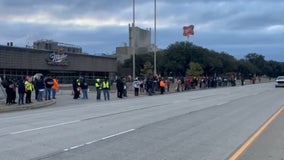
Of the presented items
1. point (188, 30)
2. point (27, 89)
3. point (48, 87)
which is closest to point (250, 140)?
point (27, 89)

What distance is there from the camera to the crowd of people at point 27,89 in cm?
3170

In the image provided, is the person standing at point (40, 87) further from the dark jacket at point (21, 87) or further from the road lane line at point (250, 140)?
the road lane line at point (250, 140)

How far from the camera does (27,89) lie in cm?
3247

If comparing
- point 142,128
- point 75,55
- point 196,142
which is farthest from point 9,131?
point 75,55

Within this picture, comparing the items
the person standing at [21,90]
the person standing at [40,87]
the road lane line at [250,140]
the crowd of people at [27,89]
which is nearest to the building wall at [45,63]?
the crowd of people at [27,89]

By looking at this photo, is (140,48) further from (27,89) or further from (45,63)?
(27,89)

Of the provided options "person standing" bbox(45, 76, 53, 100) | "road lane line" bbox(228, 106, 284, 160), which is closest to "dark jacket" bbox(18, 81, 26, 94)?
"person standing" bbox(45, 76, 53, 100)

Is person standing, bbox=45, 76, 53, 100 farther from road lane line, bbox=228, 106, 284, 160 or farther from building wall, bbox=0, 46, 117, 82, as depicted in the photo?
building wall, bbox=0, 46, 117, 82

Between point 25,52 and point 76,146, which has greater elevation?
point 25,52

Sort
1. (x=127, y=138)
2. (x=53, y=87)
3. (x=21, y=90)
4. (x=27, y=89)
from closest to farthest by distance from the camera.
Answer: (x=127, y=138), (x=21, y=90), (x=27, y=89), (x=53, y=87)

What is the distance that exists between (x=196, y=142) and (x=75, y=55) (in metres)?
89.8

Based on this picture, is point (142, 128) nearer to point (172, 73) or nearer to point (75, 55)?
point (75, 55)

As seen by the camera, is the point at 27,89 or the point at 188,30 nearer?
the point at 27,89

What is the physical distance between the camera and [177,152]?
11.4 metres
